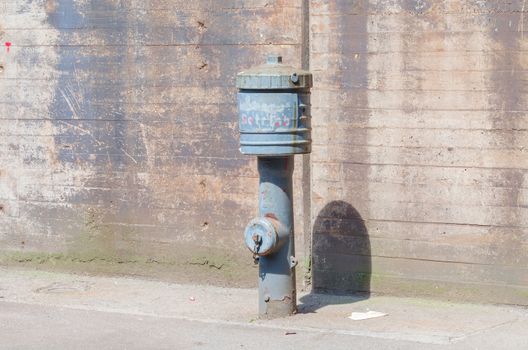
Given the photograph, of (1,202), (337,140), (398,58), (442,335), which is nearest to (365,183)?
(337,140)

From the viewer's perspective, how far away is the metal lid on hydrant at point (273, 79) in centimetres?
700

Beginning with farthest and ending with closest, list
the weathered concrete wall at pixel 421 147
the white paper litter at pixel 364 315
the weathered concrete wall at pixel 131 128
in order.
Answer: the weathered concrete wall at pixel 131 128 < the weathered concrete wall at pixel 421 147 < the white paper litter at pixel 364 315

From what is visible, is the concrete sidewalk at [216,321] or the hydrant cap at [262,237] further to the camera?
the hydrant cap at [262,237]

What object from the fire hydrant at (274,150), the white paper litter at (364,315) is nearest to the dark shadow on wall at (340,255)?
the white paper litter at (364,315)

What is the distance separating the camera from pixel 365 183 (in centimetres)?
807

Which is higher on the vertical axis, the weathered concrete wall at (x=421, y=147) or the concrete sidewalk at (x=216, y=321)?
the weathered concrete wall at (x=421, y=147)

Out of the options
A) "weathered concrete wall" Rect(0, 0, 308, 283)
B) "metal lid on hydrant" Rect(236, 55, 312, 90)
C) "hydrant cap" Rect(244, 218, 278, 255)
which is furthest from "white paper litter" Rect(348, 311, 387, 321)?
"metal lid on hydrant" Rect(236, 55, 312, 90)

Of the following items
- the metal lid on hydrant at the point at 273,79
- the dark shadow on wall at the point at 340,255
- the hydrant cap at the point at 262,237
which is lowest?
the dark shadow on wall at the point at 340,255

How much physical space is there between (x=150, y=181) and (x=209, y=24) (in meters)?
1.39

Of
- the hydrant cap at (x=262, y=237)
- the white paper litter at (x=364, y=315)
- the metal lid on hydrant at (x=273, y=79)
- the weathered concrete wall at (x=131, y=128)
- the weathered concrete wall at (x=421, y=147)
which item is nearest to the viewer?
the metal lid on hydrant at (x=273, y=79)

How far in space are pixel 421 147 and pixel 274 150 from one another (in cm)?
139

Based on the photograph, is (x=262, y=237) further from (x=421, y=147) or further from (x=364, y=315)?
(x=421, y=147)

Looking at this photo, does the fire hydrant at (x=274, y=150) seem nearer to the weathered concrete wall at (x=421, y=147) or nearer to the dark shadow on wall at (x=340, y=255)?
the dark shadow on wall at (x=340, y=255)

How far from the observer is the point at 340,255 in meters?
8.22
